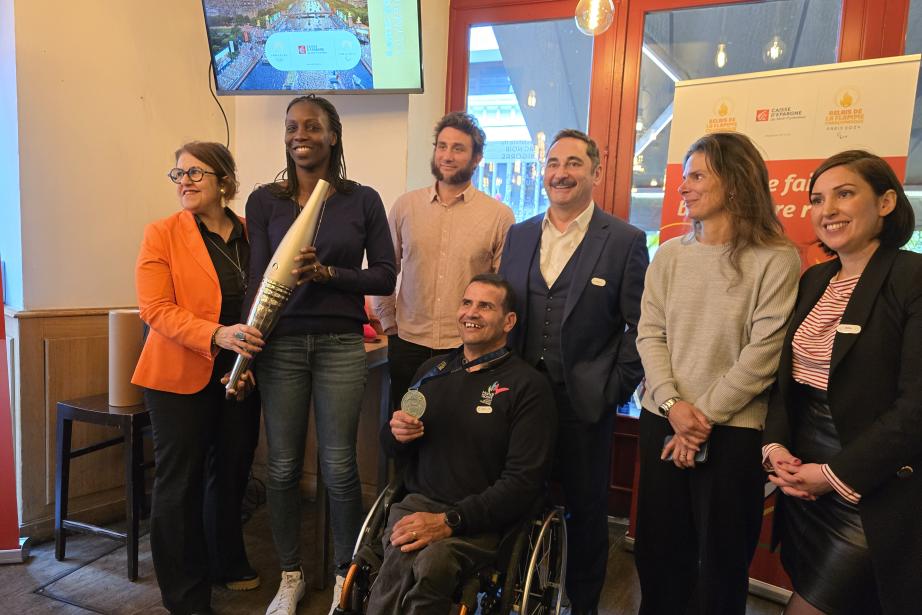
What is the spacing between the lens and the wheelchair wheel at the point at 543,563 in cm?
156

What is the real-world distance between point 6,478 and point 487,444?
2.03 meters

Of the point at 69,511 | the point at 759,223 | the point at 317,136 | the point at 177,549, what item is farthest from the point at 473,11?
the point at 69,511

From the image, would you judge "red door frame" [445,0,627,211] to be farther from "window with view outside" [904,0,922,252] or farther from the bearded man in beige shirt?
"window with view outside" [904,0,922,252]

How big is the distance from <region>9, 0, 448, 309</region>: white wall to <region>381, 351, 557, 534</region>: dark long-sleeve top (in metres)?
1.63

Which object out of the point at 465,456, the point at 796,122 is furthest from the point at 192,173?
the point at 796,122

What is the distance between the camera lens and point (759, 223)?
155 cm

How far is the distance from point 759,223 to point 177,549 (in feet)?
6.77

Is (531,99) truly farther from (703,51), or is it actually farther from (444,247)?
(444,247)

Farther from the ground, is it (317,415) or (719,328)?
(719,328)

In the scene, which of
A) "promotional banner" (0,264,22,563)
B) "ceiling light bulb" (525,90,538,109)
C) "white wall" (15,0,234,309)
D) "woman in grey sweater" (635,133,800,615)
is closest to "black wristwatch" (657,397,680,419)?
"woman in grey sweater" (635,133,800,615)

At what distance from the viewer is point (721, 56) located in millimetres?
3002

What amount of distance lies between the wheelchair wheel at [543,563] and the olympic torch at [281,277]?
953 mm

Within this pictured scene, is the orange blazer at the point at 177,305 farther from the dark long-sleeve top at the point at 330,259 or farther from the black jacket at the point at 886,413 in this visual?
the black jacket at the point at 886,413

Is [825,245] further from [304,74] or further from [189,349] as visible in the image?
[304,74]
